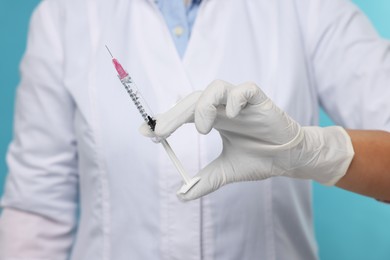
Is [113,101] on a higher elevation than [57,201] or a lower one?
higher

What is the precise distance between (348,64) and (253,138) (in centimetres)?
30

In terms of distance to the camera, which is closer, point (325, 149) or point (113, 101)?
point (325, 149)

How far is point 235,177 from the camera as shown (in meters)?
0.88

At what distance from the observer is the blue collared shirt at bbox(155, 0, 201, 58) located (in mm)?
1127

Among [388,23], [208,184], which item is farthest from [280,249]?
[388,23]

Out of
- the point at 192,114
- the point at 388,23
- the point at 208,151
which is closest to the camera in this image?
the point at 192,114

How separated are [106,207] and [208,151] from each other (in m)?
0.20

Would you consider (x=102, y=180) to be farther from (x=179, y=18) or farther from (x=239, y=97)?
(x=239, y=97)

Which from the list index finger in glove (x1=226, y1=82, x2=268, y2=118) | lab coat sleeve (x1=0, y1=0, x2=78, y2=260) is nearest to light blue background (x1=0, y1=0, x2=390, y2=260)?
lab coat sleeve (x1=0, y1=0, x2=78, y2=260)

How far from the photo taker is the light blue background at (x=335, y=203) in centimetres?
165

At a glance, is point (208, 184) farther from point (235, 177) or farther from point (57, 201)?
point (57, 201)

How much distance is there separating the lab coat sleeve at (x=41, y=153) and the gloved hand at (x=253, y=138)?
0.37 metres

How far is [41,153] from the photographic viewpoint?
1192 millimetres

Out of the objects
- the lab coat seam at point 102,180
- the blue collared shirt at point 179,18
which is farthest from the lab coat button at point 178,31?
the lab coat seam at point 102,180
